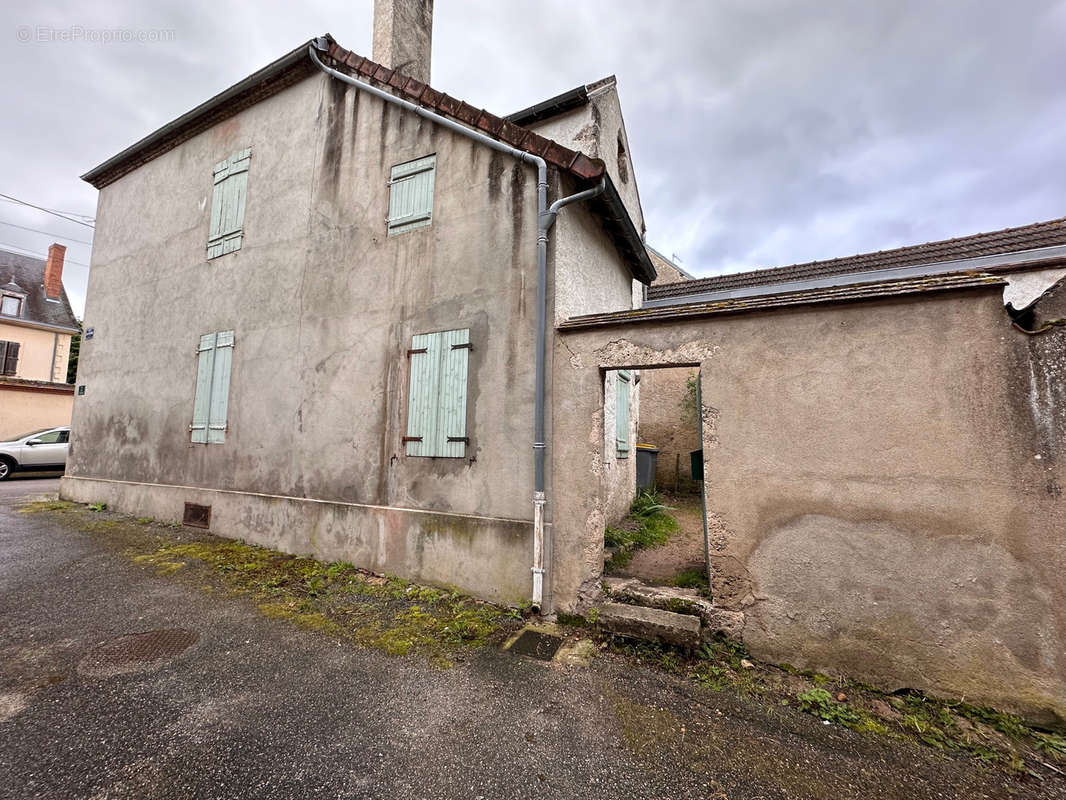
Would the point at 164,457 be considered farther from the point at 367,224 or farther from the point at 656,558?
the point at 656,558

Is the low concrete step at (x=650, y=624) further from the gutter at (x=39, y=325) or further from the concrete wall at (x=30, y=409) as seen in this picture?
the gutter at (x=39, y=325)

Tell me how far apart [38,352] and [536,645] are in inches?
1159

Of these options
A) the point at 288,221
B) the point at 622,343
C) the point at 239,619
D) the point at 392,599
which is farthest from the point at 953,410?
the point at 288,221

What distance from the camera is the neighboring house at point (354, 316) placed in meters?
4.47

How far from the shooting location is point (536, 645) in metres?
3.57

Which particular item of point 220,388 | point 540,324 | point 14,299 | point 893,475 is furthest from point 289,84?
point 14,299

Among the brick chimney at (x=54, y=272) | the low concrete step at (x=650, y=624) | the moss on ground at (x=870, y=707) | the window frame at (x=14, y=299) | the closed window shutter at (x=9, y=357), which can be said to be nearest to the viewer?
the moss on ground at (x=870, y=707)

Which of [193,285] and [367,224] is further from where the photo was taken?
[193,285]

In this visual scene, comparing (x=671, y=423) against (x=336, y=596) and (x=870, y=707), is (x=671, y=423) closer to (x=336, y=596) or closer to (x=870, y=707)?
(x=870, y=707)

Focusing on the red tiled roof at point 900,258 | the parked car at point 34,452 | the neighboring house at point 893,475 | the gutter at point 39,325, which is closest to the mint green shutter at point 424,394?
the neighboring house at point 893,475

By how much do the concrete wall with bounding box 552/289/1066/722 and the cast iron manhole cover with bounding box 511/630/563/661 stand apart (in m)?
1.38

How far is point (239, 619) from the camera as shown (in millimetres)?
3924

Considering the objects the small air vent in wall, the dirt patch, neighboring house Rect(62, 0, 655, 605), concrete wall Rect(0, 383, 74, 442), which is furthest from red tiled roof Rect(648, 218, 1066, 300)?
concrete wall Rect(0, 383, 74, 442)

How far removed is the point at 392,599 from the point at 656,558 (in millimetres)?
3054
